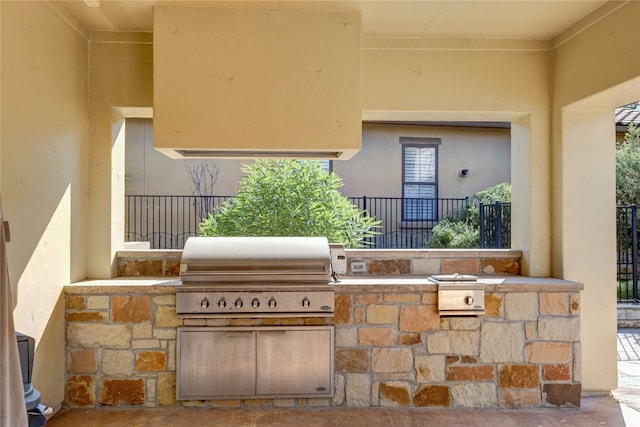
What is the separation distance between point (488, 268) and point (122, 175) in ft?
10.3

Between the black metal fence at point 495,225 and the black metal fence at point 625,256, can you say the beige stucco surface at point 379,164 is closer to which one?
the black metal fence at point 495,225

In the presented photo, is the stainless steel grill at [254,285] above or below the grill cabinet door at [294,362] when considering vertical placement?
above

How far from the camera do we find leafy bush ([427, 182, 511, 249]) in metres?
7.48

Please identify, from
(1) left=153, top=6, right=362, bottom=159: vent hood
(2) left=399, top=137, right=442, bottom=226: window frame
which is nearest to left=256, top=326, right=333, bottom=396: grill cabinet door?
(1) left=153, top=6, right=362, bottom=159: vent hood

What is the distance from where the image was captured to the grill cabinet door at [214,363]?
3.22 metres

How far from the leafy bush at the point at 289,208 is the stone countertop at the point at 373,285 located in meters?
1.41

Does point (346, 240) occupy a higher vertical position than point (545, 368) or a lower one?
higher

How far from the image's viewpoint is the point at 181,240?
8.54 m

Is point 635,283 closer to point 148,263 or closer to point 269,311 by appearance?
point 269,311

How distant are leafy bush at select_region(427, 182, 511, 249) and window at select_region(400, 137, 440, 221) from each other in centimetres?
66

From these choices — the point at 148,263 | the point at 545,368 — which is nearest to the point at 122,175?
the point at 148,263

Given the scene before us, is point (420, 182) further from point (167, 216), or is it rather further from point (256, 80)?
point (256, 80)

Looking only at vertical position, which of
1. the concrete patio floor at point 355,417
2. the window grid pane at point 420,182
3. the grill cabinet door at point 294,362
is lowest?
the concrete patio floor at point 355,417

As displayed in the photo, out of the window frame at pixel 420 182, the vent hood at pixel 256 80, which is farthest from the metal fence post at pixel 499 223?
the vent hood at pixel 256 80
